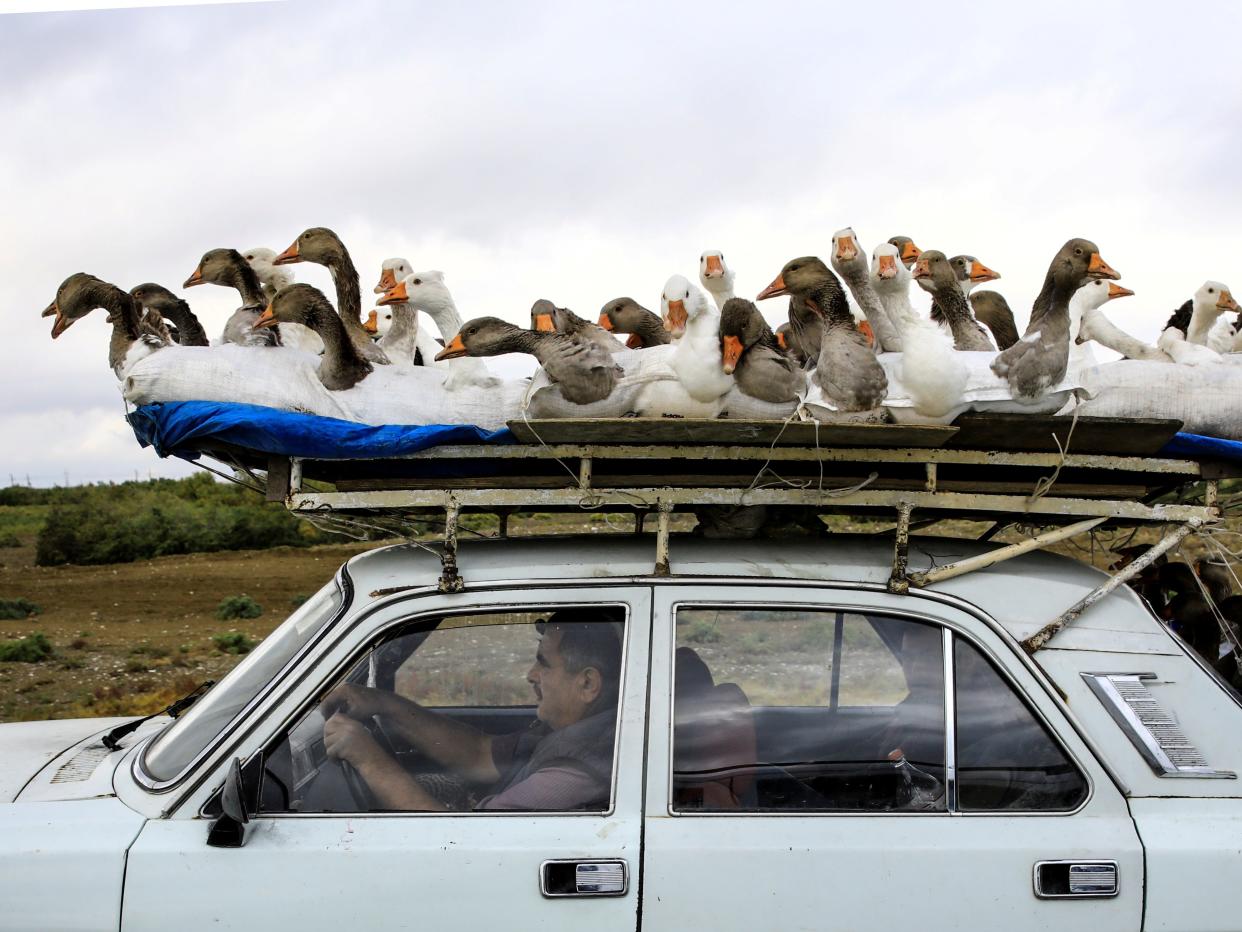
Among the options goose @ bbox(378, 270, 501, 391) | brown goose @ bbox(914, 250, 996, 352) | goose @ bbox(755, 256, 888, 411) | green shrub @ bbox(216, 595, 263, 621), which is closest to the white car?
goose @ bbox(755, 256, 888, 411)

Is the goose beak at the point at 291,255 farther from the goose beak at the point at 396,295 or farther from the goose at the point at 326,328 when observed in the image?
the goose at the point at 326,328

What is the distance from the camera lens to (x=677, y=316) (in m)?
3.72

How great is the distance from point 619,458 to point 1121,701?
1.44m

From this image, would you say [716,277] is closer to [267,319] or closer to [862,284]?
[862,284]

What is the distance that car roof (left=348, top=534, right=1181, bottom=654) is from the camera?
3.06 m

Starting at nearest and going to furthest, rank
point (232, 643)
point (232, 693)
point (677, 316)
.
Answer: point (232, 693) → point (677, 316) → point (232, 643)

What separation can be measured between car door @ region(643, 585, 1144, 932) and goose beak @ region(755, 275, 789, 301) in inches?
43.2

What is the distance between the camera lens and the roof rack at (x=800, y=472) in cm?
305

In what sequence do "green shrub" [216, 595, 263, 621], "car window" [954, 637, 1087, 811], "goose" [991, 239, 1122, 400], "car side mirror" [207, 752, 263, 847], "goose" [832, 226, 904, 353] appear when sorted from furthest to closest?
1. "green shrub" [216, 595, 263, 621]
2. "goose" [832, 226, 904, 353]
3. "goose" [991, 239, 1122, 400]
4. "car window" [954, 637, 1087, 811]
5. "car side mirror" [207, 752, 263, 847]

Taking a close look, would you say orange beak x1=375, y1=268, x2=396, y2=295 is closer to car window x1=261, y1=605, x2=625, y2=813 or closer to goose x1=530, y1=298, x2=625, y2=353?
goose x1=530, y1=298, x2=625, y2=353

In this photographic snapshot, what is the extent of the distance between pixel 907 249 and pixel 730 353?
58.9 inches

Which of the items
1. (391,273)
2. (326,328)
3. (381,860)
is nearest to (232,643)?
(391,273)

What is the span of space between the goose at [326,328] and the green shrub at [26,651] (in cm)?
1493

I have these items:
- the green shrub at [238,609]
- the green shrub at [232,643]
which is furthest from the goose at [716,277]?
the green shrub at [238,609]
